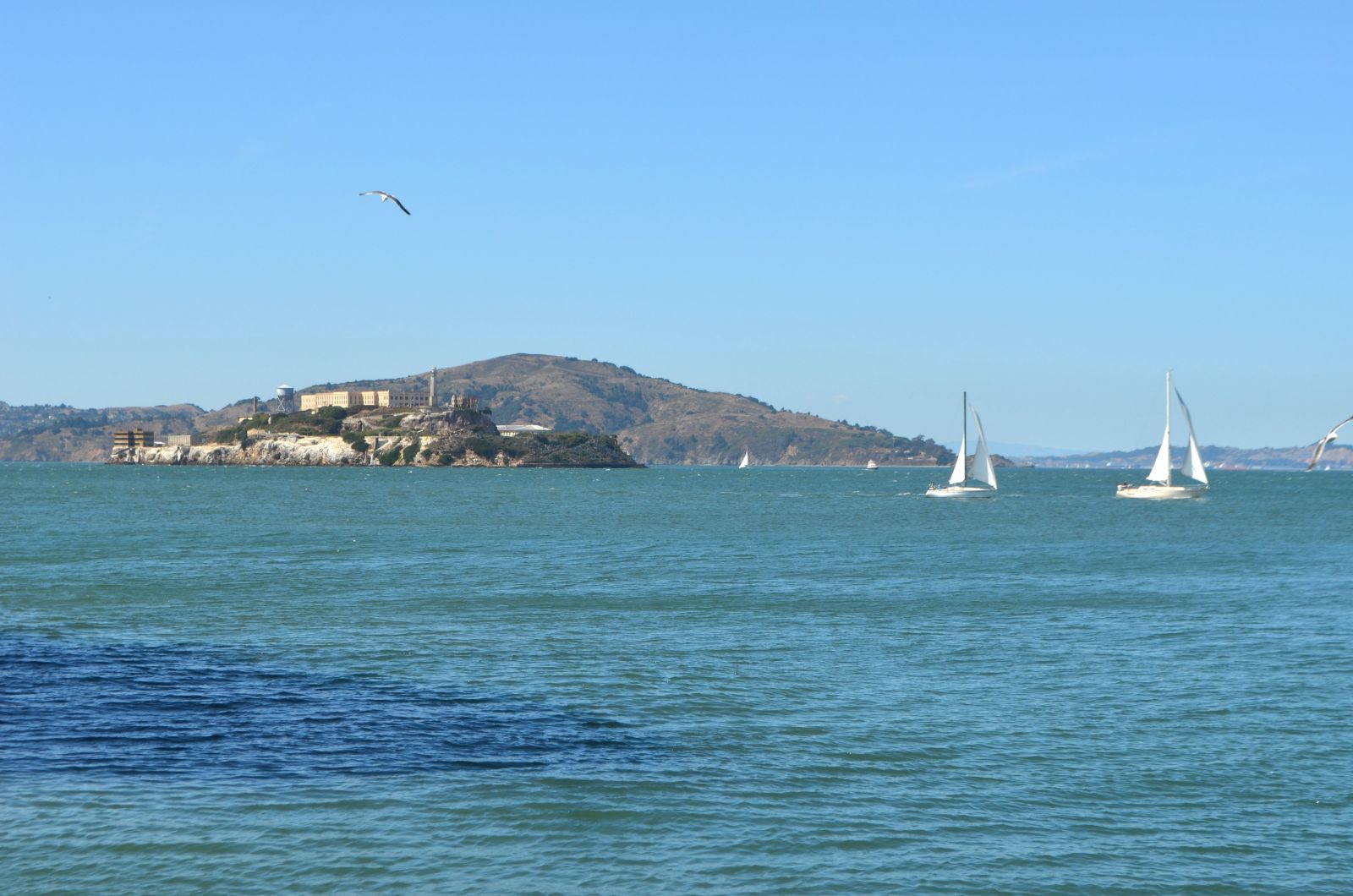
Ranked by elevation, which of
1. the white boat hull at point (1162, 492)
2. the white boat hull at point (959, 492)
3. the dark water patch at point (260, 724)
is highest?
the white boat hull at point (1162, 492)

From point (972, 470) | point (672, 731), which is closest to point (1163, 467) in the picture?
point (972, 470)

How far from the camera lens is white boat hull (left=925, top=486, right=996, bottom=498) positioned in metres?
168

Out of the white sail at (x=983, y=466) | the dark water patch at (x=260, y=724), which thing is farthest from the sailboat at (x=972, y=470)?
the dark water patch at (x=260, y=724)

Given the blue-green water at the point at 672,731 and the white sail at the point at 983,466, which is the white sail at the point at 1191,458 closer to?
the white sail at the point at 983,466

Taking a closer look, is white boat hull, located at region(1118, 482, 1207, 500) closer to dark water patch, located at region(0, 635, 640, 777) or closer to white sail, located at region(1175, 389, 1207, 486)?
white sail, located at region(1175, 389, 1207, 486)

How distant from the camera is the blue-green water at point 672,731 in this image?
20.9 m

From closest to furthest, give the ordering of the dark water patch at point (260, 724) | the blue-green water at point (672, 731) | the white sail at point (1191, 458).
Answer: the blue-green water at point (672, 731), the dark water patch at point (260, 724), the white sail at point (1191, 458)

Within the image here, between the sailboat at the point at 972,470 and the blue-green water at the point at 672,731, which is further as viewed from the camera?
the sailboat at the point at 972,470

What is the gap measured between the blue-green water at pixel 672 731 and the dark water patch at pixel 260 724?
132 mm

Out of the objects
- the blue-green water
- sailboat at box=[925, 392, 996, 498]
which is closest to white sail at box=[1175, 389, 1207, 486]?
sailboat at box=[925, 392, 996, 498]

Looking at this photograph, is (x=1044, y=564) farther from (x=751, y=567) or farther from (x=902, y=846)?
(x=902, y=846)

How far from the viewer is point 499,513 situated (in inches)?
5118

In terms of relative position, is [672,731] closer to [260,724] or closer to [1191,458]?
[260,724]

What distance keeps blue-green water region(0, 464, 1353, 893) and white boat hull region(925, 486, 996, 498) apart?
325 ft
